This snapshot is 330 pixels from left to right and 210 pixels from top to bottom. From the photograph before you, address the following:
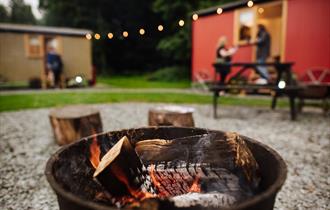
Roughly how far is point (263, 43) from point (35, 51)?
1170cm

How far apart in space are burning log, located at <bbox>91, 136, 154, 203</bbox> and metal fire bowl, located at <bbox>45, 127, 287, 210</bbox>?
237mm

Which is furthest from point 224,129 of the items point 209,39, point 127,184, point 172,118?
point 209,39

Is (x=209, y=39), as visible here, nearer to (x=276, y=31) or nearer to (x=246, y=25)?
(x=246, y=25)

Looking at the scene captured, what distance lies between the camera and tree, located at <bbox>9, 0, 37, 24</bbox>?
48550mm

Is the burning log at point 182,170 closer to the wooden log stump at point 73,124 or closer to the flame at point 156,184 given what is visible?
the flame at point 156,184

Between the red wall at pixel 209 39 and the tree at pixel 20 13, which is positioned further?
the tree at pixel 20 13

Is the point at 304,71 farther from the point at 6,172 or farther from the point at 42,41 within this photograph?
the point at 42,41

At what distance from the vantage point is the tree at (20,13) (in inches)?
1911

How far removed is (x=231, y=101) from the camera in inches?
380

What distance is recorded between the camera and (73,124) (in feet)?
14.9

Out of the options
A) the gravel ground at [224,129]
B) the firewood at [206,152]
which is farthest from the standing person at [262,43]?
the firewood at [206,152]

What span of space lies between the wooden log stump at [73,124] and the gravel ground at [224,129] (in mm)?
317

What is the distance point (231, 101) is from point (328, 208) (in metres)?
7.03

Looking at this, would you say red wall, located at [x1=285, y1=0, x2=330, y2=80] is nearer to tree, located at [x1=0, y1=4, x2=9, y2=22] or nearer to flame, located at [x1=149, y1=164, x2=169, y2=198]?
flame, located at [x1=149, y1=164, x2=169, y2=198]
